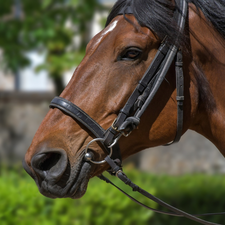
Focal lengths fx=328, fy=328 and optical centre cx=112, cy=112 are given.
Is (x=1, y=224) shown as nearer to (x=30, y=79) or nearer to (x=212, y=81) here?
(x=212, y=81)

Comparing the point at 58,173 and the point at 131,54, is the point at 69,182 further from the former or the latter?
the point at 131,54

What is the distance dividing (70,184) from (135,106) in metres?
0.58

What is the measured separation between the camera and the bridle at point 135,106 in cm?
186

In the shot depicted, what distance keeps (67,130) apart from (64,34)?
4.24 metres

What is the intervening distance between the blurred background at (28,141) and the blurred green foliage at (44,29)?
0.02 m

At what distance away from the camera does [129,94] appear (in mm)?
1907

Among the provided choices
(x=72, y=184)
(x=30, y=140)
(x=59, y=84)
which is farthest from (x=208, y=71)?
(x=30, y=140)

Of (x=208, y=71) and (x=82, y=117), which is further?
(x=208, y=71)

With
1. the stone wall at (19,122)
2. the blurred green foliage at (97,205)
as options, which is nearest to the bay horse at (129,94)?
the blurred green foliage at (97,205)

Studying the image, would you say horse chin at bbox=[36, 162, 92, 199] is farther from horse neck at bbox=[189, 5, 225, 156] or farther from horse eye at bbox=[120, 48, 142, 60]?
horse neck at bbox=[189, 5, 225, 156]

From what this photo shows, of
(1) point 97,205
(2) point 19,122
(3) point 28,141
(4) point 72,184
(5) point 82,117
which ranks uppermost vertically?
(5) point 82,117

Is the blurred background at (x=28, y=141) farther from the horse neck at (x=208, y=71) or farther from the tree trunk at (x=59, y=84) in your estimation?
the horse neck at (x=208, y=71)

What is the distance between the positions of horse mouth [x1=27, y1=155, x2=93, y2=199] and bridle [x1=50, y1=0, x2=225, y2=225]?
0.07m

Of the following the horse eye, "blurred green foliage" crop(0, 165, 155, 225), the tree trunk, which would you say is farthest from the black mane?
the tree trunk
